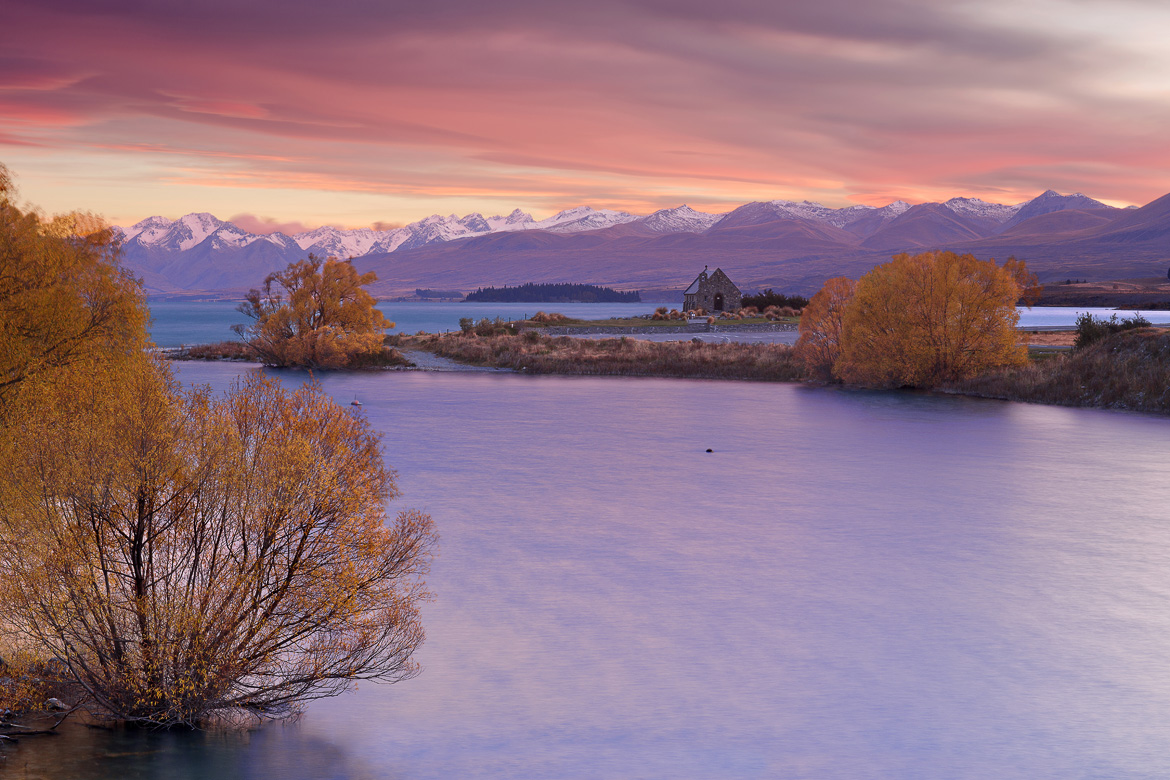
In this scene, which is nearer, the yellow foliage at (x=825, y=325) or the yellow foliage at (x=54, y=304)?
the yellow foliage at (x=54, y=304)

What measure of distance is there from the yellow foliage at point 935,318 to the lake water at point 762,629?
1525cm

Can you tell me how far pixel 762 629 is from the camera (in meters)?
16.9

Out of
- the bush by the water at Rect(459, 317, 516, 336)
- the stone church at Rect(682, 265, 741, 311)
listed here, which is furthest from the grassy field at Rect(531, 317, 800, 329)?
the stone church at Rect(682, 265, 741, 311)

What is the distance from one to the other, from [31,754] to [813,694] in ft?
34.1

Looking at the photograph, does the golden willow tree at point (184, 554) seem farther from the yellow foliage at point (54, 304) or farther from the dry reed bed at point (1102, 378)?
the dry reed bed at point (1102, 378)

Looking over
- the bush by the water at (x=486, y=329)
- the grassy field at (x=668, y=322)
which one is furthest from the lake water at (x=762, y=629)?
the grassy field at (x=668, y=322)

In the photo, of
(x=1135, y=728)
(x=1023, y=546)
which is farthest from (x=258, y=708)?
(x=1023, y=546)

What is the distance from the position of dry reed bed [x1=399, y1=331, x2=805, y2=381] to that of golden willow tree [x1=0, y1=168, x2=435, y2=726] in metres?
51.7

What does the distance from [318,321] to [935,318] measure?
44.5 metres

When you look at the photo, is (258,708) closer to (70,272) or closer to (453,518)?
(70,272)

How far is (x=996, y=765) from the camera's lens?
1187 centimetres

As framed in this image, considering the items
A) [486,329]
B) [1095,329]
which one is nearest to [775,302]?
[486,329]

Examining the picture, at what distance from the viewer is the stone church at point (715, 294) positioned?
122750 mm

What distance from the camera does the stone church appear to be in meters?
123
